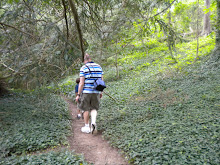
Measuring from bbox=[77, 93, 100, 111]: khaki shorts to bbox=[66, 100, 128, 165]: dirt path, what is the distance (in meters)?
0.88

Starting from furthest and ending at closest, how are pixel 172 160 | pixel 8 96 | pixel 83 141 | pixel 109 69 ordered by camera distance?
pixel 109 69
pixel 8 96
pixel 83 141
pixel 172 160

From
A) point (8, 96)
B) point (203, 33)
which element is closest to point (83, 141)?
point (8, 96)

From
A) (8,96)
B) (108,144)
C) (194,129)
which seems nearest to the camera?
(194,129)

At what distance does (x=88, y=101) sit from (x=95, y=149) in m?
1.34

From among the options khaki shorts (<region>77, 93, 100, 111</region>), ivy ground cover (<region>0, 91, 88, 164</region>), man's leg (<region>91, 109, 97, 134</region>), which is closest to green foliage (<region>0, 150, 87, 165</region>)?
ivy ground cover (<region>0, 91, 88, 164</region>)

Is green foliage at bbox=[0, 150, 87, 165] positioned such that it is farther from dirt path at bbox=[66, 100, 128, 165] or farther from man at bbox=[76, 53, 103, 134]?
man at bbox=[76, 53, 103, 134]

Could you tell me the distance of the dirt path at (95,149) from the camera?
13.2 feet

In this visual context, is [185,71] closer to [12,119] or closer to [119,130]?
[119,130]

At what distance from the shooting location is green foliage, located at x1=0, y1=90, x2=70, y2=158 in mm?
4627

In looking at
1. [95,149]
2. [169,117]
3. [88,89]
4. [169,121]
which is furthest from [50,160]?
[169,117]

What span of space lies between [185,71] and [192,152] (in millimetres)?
7140

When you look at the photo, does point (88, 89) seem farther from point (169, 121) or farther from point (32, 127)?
point (169, 121)

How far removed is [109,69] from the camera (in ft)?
50.8

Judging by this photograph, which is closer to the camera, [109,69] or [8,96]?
[8,96]
